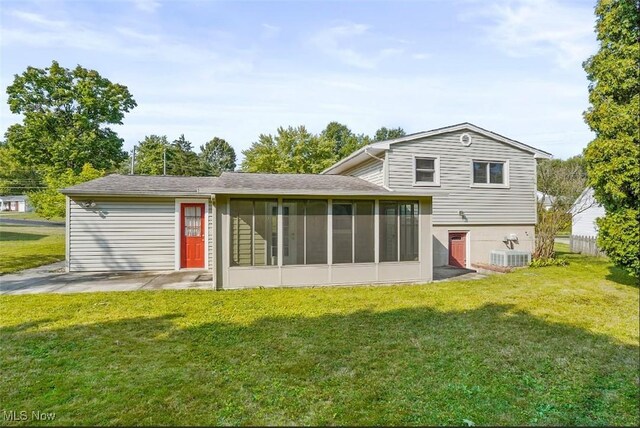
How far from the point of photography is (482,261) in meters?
11.5

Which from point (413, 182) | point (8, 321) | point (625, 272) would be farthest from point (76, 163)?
point (625, 272)

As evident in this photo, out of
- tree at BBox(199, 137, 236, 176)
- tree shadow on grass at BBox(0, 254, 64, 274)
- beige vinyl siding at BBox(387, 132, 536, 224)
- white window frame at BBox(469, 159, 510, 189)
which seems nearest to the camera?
tree shadow on grass at BBox(0, 254, 64, 274)

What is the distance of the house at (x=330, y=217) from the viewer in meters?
7.68

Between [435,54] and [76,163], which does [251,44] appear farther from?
[76,163]

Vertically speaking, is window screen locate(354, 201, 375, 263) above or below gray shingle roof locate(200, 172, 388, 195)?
below

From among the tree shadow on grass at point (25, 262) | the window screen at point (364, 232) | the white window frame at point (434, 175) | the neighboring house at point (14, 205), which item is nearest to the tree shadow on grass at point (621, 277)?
the window screen at point (364, 232)

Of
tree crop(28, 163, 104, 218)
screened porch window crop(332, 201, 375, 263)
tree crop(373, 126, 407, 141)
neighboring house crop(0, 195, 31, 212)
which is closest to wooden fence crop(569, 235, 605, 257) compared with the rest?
screened porch window crop(332, 201, 375, 263)

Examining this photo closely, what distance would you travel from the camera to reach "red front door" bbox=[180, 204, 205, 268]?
10.0m

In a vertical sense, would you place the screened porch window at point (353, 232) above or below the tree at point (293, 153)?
below

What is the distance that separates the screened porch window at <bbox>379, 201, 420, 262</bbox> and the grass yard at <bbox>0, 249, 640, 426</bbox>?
2.33m

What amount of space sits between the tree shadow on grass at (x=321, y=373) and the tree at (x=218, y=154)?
1670 inches

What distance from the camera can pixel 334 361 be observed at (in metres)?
3.89

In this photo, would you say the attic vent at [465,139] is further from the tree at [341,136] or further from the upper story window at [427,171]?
the tree at [341,136]

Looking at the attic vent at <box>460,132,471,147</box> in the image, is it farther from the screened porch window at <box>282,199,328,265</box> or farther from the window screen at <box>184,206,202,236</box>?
the window screen at <box>184,206,202,236</box>
